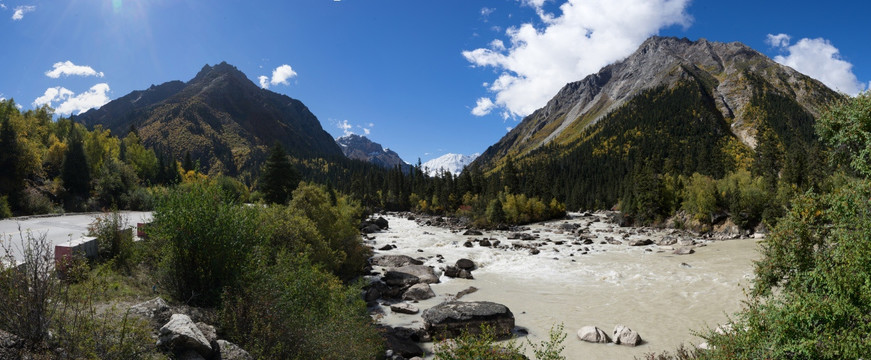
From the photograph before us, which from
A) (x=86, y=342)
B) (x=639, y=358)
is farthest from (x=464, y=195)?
(x=86, y=342)

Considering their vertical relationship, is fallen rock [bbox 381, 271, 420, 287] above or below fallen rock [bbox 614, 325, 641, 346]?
above

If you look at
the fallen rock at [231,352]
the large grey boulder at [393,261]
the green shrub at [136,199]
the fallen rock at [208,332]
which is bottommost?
the large grey boulder at [393,261]

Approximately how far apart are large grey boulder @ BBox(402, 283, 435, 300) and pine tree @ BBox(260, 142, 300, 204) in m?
27.5

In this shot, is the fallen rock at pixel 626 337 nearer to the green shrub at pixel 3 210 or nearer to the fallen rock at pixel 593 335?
the fallen rock at pixel 593 335

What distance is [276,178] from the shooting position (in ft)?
153

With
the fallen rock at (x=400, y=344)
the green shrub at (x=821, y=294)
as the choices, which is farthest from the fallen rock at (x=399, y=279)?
the green shrub at (x=821, y=294)

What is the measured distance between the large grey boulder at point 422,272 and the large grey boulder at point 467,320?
351 inches

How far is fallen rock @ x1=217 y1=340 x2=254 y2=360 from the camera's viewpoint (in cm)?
829

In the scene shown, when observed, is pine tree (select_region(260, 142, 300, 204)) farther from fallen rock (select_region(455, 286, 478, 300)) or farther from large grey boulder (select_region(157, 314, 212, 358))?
large grey boulder (select_region(157, 314, 212, 358))

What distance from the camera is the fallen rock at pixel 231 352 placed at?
27.2 ft

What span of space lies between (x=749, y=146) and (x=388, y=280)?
190460 millimetres

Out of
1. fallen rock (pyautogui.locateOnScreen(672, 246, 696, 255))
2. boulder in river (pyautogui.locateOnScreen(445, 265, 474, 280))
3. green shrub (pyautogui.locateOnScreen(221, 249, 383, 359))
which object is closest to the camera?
green shrub (pyautogui.locateOnScreen(221, 249, 383, 359))

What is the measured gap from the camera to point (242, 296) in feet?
34.9

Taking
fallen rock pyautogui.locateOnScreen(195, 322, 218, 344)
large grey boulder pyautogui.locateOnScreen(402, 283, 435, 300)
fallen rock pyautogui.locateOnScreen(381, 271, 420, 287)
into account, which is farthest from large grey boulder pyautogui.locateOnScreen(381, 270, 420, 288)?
fallen rock pyautogui.locateOnScreen(195, 322, 218, 344)
